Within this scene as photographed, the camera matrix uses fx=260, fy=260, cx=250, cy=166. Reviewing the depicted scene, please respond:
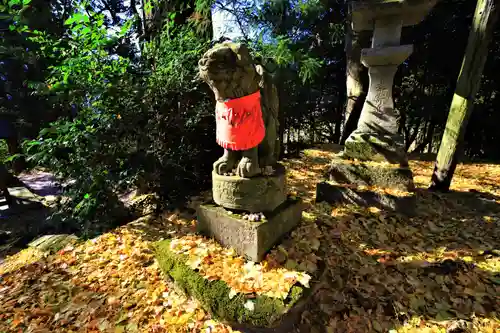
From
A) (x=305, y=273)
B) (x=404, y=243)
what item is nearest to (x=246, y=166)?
(x=305, y=273)

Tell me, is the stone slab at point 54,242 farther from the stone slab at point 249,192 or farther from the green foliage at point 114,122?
the stone slab at point 249,192

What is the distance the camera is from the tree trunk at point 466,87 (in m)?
4.24

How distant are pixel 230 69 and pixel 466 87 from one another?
181 inches

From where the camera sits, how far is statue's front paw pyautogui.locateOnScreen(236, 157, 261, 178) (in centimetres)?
235

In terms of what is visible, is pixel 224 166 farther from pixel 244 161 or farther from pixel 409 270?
pixel 409 270

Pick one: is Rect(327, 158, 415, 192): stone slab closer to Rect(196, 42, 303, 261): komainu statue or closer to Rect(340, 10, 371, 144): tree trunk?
Rect(196, 42, 303, 261): komainu statue

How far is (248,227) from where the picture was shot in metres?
2.31

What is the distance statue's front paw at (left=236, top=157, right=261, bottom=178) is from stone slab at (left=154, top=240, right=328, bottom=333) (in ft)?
3.07

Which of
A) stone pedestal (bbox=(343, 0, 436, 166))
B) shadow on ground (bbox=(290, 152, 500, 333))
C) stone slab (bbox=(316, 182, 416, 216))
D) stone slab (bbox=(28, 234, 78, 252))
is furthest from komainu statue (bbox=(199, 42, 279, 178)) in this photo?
stone slab (bbox=(28, 234, 78, 252))

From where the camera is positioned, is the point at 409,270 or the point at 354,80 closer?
the point at 409,270

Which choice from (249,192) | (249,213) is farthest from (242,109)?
(249,213)

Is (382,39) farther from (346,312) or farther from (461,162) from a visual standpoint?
(461,162)

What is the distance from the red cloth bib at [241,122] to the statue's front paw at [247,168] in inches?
4.9

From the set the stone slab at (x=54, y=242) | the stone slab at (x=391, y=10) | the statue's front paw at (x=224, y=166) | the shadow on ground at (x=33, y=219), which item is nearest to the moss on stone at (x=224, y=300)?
the statue's front paw at (x=224, y=166)
